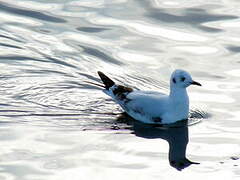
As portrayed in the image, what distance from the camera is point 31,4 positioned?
17500mm

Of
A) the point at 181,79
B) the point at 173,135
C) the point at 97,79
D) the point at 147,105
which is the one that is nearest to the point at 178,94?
the point at 181,79

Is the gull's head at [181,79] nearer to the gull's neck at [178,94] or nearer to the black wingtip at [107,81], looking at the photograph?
the gull's neck at [178,94]

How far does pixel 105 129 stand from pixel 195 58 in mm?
3629

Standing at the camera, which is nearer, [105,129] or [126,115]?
[105,129]

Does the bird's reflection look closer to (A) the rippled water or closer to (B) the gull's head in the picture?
(A) the rippled water

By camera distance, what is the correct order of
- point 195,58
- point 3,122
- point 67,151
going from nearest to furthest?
point 67,151 → point 3,122 → point 195,58

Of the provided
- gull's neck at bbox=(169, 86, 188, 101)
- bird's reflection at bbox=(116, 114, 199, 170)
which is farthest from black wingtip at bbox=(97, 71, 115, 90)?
gull's neck at bbox=(169, 86, 188, 101)

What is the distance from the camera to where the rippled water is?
1048cm

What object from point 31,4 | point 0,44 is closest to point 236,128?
point 0,44

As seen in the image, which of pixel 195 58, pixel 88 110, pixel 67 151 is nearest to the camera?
pixel 67 151

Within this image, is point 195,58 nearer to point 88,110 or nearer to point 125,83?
point 125,83

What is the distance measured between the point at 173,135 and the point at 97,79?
8.01ft

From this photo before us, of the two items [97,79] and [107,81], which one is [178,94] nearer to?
[107,81]

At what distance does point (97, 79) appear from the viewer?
1388 cm
